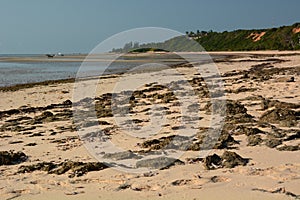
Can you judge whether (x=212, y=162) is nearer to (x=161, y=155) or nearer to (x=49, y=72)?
(x=161, y=155)

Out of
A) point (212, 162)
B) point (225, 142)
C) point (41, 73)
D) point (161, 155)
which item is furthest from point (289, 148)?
point (41, 73)

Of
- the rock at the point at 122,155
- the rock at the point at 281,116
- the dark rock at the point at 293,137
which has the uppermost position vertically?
the rock at the point at 281,116

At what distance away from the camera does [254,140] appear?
17.3 ft

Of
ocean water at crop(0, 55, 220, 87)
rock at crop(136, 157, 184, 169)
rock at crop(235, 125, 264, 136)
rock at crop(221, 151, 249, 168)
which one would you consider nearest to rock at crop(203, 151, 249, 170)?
rock at crop(221, 151, 249, 168)

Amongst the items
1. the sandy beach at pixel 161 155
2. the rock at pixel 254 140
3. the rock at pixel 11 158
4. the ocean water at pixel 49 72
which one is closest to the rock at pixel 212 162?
the sandy beach at pixel 161 155

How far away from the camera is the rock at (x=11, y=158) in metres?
4.95

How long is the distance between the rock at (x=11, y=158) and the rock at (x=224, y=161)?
2482 mm

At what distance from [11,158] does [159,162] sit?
2025 mm

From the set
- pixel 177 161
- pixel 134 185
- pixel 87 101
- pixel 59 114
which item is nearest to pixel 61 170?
pixel 134 185

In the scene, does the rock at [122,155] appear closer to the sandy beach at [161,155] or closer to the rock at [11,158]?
the sandy beach at [161,155]

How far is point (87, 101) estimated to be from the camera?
10812 millimetres

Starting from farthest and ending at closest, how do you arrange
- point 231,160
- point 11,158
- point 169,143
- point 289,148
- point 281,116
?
point 281,116, point 169,143, point 11,158, point 289,148, point 231,160

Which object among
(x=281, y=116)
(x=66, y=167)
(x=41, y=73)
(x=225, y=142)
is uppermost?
(x=41, y=73)

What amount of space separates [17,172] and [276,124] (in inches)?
→ 157
